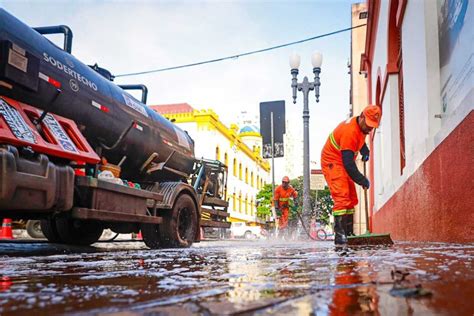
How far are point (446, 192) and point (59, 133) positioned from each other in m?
3.36

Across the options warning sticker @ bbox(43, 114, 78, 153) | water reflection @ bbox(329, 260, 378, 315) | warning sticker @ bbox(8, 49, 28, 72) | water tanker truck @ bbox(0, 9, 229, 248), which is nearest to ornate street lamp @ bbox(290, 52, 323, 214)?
water tanker truck @ bbox(0, 9, 229, 248)

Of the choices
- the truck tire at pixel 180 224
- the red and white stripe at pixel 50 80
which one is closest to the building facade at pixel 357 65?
the truck tire at pixel 180 224

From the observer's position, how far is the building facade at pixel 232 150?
34500 mm

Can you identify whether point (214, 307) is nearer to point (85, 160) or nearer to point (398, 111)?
point (85, 160)

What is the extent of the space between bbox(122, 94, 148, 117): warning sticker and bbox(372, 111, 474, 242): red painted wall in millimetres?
3520

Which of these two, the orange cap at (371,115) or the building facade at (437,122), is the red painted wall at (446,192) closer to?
the building facade at (437,122)

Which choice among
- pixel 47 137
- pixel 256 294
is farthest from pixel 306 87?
pixel 256 294

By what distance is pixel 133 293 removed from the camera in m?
1.26

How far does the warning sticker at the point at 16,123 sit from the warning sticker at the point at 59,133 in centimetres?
36

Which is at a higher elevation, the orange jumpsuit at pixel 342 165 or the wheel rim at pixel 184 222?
the orange jumpsuit at pixel 342 165

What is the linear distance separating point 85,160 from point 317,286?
3402mm

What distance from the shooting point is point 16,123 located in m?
3.63

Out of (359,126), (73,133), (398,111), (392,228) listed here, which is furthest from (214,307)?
(398,111)

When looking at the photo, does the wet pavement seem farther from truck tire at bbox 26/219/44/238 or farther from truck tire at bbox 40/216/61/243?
truck tire at bbox 26/219/44/238
